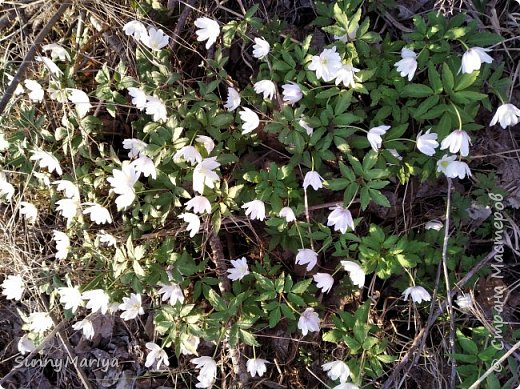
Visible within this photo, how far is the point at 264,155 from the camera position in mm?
2285

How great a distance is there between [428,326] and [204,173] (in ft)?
3.77

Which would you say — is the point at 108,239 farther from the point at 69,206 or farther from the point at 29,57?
the point at 29,57

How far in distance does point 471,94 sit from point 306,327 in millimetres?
1097

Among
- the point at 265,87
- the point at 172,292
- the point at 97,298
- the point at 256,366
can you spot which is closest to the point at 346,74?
the point at 265,87

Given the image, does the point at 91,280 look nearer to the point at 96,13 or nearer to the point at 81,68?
the point at 81,68

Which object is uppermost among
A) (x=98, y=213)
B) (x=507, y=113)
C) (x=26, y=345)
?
(x=507, y=113)

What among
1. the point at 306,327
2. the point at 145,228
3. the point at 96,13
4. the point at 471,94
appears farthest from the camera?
the point at 96,13

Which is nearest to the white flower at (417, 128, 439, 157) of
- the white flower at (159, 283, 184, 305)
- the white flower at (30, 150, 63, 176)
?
the white flower at (159, 283, 184, 305)

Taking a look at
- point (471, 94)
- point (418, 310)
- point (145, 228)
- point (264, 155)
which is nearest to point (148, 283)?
point (145, 228)

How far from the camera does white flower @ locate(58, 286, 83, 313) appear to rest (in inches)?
89.5

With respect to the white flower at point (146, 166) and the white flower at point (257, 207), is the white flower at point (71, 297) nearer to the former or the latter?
the white flower at point (146, 166)

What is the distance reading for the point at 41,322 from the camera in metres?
2.46

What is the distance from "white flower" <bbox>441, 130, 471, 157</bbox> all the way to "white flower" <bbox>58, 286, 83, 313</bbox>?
1.62 meters

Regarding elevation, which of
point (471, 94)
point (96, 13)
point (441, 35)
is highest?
point (96, 13)
